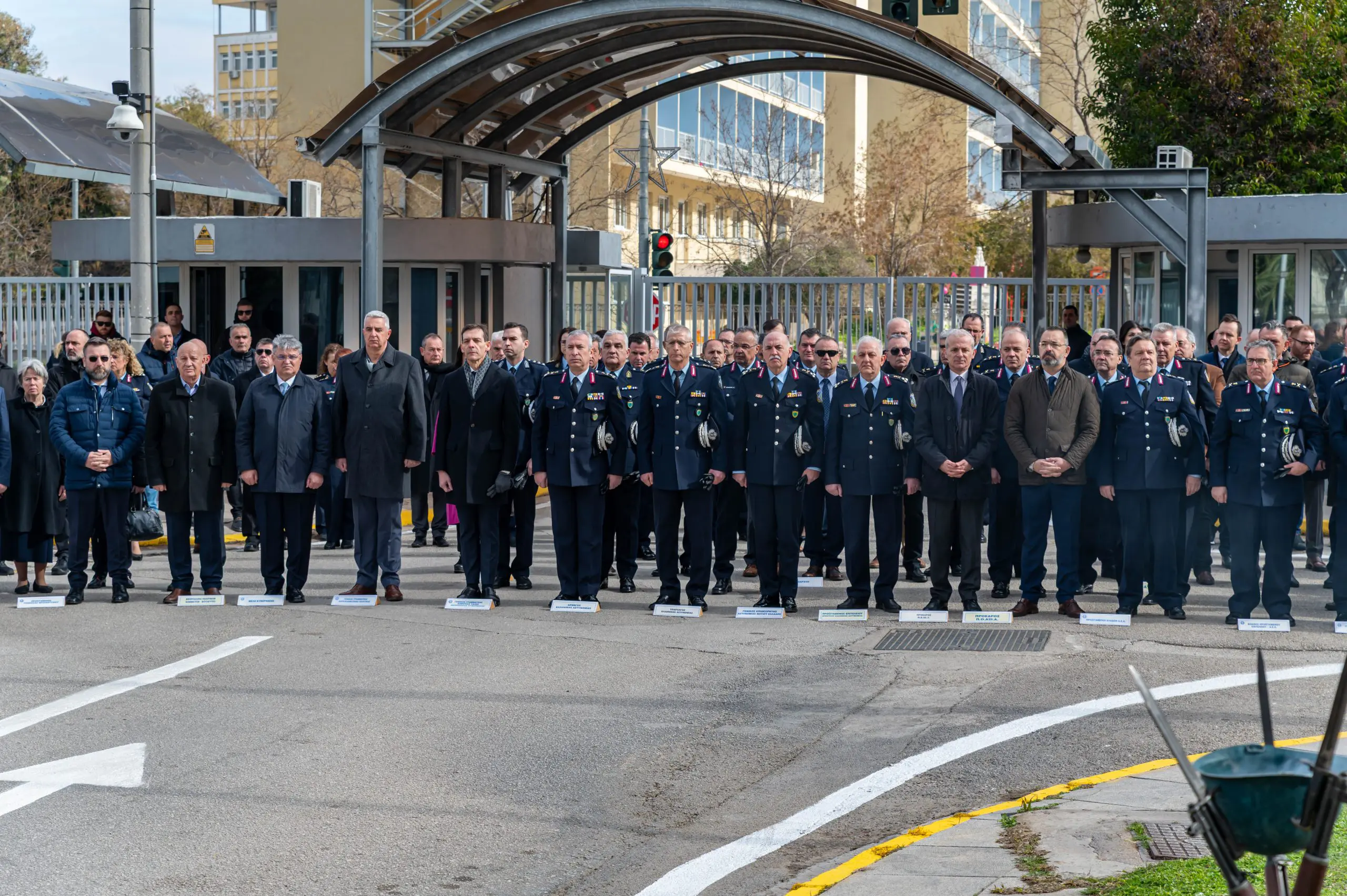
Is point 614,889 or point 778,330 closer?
point 614,889

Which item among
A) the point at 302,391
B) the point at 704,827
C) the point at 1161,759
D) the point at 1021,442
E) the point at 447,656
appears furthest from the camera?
the point at 302,391

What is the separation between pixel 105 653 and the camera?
35.3ft

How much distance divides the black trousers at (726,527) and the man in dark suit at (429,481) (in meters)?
2.76

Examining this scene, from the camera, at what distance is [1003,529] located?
43.1ft

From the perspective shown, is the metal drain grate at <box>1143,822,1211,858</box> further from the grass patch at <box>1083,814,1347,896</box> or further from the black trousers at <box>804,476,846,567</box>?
the black trousers at <box>804,476,846,567</box>

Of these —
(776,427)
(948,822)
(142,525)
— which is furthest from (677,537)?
(948,822)

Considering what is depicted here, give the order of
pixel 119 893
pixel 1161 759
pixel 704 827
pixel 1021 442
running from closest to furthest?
1. pixel 119 893
2. pixel 704 827
3. pixel 1161 759
4. pixel 1021 442

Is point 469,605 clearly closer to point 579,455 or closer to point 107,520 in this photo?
point 579,455

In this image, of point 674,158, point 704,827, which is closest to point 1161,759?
point 704,827

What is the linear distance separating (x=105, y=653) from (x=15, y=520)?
2.87m

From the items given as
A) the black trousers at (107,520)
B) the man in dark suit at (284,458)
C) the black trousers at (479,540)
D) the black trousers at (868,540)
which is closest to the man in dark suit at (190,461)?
the black trousers at (107,520)

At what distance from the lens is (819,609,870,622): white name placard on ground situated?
39.0 feet

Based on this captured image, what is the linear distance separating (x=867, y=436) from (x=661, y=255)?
13879 mm

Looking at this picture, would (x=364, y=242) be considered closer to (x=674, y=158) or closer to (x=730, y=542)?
(x=730, y=542)
